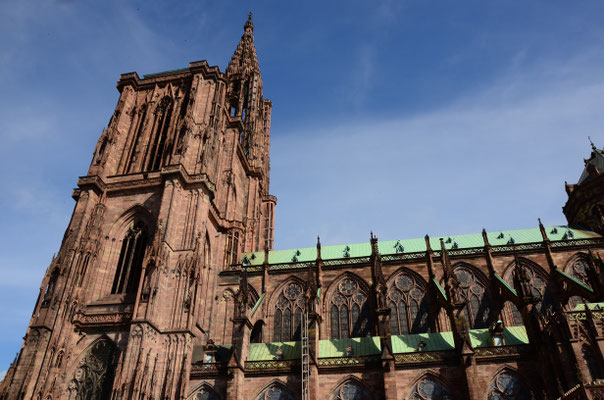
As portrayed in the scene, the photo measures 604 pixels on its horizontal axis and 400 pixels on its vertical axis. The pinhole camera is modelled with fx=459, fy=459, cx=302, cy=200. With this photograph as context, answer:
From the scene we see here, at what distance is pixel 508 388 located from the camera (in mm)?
24109

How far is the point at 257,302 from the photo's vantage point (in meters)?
34.6

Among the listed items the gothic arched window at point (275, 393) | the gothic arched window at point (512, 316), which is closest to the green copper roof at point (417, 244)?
the gothic arched window at point (512, 316)

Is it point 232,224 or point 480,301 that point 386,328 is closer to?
point 480,301

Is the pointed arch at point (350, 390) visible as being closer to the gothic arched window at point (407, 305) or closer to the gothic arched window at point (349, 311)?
the gothic arched window at point (349, 311)

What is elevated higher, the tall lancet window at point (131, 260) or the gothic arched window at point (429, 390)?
the tall lancet window at point (131, 260)

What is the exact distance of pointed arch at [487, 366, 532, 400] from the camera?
78.1 ft

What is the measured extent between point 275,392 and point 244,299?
19.6ft

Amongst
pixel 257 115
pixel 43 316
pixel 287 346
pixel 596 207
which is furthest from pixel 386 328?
pixel 257 115

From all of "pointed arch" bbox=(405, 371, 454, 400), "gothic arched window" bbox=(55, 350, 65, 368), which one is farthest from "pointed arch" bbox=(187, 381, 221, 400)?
"pointed arch" bbox=(405, 371, 454, 400)

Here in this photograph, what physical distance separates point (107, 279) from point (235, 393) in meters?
12.5

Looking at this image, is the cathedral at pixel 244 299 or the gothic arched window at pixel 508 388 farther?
the cathedral at pixel 244 299

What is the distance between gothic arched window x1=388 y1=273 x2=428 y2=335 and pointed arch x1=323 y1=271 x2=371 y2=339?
1.91 meters

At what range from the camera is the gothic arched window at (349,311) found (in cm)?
3331

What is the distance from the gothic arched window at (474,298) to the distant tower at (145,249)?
58.8 feet
